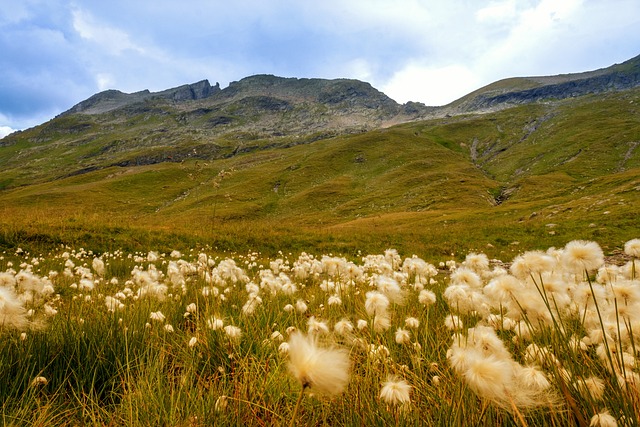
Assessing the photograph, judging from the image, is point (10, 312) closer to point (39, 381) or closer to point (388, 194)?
point (39, 381)

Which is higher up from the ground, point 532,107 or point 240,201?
point 532,107

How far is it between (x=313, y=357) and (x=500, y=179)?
10650 cm

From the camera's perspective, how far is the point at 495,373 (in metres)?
1.78

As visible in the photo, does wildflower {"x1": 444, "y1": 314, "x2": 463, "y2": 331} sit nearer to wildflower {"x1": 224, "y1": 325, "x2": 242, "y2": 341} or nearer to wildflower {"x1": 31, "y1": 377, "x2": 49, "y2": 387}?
wildflower {"x1": 224, "y1": 325, "x2": 242, "y2": 341}

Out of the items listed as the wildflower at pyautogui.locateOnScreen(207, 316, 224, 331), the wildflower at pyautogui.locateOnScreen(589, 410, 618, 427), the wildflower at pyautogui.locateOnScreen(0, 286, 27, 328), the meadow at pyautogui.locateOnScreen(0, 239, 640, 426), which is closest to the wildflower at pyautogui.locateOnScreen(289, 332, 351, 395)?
the meadow at pyautogui.locateOnScreen(0, 239, 640, 426)

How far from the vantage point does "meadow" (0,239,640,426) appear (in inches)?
81.9

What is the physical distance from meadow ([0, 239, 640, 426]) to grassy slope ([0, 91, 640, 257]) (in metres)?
1.75

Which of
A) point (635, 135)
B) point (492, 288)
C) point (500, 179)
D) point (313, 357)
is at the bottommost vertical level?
point (500, 179)

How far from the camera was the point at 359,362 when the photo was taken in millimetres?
3221

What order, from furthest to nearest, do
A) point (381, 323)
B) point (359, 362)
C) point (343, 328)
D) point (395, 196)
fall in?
point (395, 196)
point (381, 323)
point (343, 328)
point (359, 362)

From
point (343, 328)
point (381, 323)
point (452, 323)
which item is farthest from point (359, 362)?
point (452, 323)

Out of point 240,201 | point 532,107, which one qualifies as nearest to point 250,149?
point 240,201

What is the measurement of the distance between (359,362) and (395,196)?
3176 inches

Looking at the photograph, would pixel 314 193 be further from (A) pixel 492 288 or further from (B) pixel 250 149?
(B) pixel 250 149
